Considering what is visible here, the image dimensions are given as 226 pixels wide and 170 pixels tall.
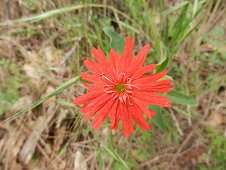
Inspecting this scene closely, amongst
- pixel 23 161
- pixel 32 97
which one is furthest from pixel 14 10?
pixel 23 161

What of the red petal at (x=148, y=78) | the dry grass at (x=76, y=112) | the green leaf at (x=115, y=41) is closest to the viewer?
the red petal at (x=148, y=78)

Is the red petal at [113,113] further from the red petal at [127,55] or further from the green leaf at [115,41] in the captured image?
the green leaf at [115,41]

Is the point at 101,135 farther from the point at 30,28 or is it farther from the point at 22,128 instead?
the point at 30,28

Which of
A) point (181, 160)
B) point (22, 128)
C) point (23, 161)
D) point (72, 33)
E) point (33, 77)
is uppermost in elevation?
point (72, 33)

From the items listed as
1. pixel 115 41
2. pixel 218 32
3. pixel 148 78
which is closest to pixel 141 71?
pixel 148 78

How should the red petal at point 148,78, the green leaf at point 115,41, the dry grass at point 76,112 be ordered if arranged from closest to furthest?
the red petal at point 148,78
the green leaf at point 115,41
the dry grass at point 76,112

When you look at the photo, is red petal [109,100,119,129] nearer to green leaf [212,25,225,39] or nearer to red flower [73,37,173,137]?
red flower [73,37,173,137]

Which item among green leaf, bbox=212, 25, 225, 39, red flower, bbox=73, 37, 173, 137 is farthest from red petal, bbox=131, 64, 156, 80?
green leaf, bbox=212, 25, 225, 39

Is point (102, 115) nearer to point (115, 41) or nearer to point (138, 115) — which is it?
point (138, 115)

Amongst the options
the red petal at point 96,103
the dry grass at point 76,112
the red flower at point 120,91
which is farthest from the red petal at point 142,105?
the dry grass at point 76,112
